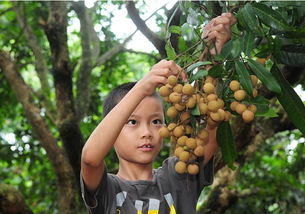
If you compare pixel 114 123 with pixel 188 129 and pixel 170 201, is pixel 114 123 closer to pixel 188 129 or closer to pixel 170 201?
pixel 188 129

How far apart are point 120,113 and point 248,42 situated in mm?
358

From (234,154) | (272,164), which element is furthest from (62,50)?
(272,164)

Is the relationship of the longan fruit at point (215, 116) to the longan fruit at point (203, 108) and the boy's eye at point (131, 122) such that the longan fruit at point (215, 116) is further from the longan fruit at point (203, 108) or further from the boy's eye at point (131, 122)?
the boy's eye at point (131, 122)

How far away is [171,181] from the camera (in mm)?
1687

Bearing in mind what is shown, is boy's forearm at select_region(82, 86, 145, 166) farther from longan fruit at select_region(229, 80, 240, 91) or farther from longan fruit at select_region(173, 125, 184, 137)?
longan fruit at select_region(229, 80, 240, 91)

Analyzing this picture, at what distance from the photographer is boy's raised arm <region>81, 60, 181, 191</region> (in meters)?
1.30

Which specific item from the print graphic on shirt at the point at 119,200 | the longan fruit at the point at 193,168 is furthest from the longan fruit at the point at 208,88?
the print graphic on shirt at the point at 119,200

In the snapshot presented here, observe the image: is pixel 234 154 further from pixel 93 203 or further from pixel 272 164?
pixel 272 164

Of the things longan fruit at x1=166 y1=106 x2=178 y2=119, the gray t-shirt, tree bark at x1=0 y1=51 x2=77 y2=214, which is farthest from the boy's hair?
tree bark at x1=0 y1=51 x2=77 y2=214

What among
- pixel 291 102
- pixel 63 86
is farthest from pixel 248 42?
pixel 63 86

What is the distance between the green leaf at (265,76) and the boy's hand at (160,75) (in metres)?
0.17

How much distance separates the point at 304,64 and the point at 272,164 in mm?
3167

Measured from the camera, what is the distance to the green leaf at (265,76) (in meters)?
1.21

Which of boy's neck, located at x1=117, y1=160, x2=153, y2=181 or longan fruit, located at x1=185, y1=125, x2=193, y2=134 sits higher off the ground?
longan fruit, located at x1=185, y1=125, x2=193, y2=134
